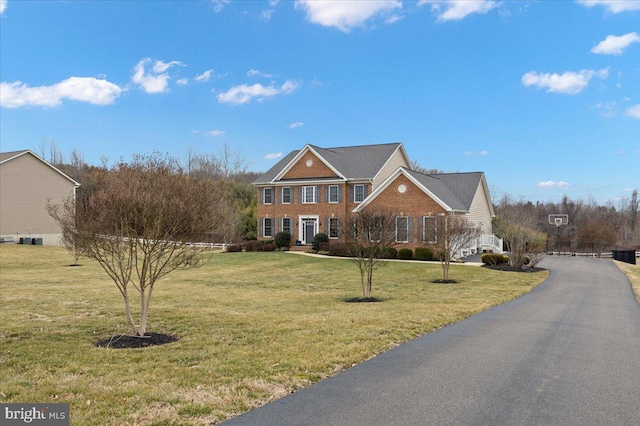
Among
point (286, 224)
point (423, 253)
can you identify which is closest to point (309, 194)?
point (286, 224)

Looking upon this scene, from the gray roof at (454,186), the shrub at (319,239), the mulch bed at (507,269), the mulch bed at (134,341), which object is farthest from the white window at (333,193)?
the mulch bed at (134,341)

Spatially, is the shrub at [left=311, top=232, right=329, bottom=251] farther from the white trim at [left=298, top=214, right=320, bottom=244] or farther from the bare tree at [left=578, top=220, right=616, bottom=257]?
the bare tree at [left=578, top=220, right=616, bottom=257]

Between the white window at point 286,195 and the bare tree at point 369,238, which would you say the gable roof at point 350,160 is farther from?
the bare tree at point 369,238

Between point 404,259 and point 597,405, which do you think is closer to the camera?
point 597,405

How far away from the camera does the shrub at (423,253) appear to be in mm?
30312

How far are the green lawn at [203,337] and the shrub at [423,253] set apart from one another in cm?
852

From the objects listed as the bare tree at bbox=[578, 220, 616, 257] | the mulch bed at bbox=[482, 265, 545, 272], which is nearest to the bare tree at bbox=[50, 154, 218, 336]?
the mulch bed at bbox=[482, 265, 545, 272]

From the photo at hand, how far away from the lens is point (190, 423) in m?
5.01

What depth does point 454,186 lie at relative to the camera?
37.5 metres

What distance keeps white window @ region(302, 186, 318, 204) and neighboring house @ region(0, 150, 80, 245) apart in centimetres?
1805

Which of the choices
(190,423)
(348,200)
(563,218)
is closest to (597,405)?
(190,423)

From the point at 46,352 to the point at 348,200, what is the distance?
98.8 ft

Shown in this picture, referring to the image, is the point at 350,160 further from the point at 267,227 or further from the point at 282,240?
the point at 267,227

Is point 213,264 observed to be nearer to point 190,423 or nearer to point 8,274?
point 8,274
